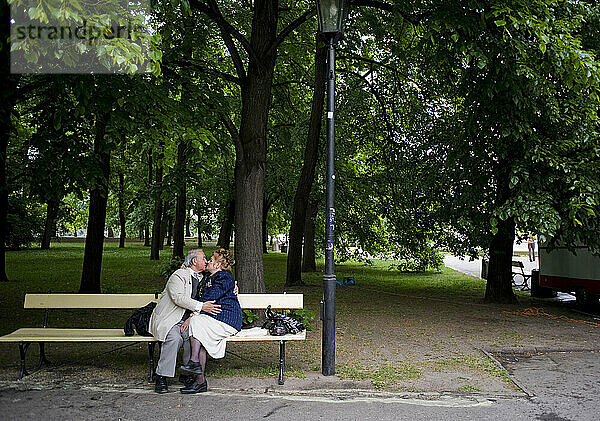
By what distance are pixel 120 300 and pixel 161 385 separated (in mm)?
1678

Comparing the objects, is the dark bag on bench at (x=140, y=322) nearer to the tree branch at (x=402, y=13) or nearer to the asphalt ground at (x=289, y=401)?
the asphalt ground at (x=289, y=401)

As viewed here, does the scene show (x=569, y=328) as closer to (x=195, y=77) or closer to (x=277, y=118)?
(x=195, y=77)

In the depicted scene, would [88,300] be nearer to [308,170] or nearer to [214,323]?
[214,323]

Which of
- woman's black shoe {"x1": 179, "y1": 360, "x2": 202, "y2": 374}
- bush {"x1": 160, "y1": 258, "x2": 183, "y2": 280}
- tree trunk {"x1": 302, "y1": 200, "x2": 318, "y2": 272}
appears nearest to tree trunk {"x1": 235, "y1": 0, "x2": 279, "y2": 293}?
woman's black shoe {"x1": 179, "y1": 360, "x2": 202, "y2": 374}

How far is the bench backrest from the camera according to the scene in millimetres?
7996

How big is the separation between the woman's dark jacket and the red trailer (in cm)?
830

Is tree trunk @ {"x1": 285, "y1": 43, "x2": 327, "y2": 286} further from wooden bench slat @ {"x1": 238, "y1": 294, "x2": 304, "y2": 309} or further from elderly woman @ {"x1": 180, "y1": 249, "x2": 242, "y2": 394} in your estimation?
elderly woman @ {"x1": 180, "y1": 249, "x2": 242, "y2": 394}

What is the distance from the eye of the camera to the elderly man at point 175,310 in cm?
672

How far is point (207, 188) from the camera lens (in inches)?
1049

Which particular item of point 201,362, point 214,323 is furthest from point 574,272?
point 201,362

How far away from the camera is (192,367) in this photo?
6703 millimetres

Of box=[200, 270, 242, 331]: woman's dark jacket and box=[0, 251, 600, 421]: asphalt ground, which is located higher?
box=[200, 270, 242, 331]: woman's dark jacket

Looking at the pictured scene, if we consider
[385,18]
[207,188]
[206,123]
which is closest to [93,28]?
[206,123]

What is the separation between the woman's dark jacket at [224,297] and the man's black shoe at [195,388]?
73 cm
